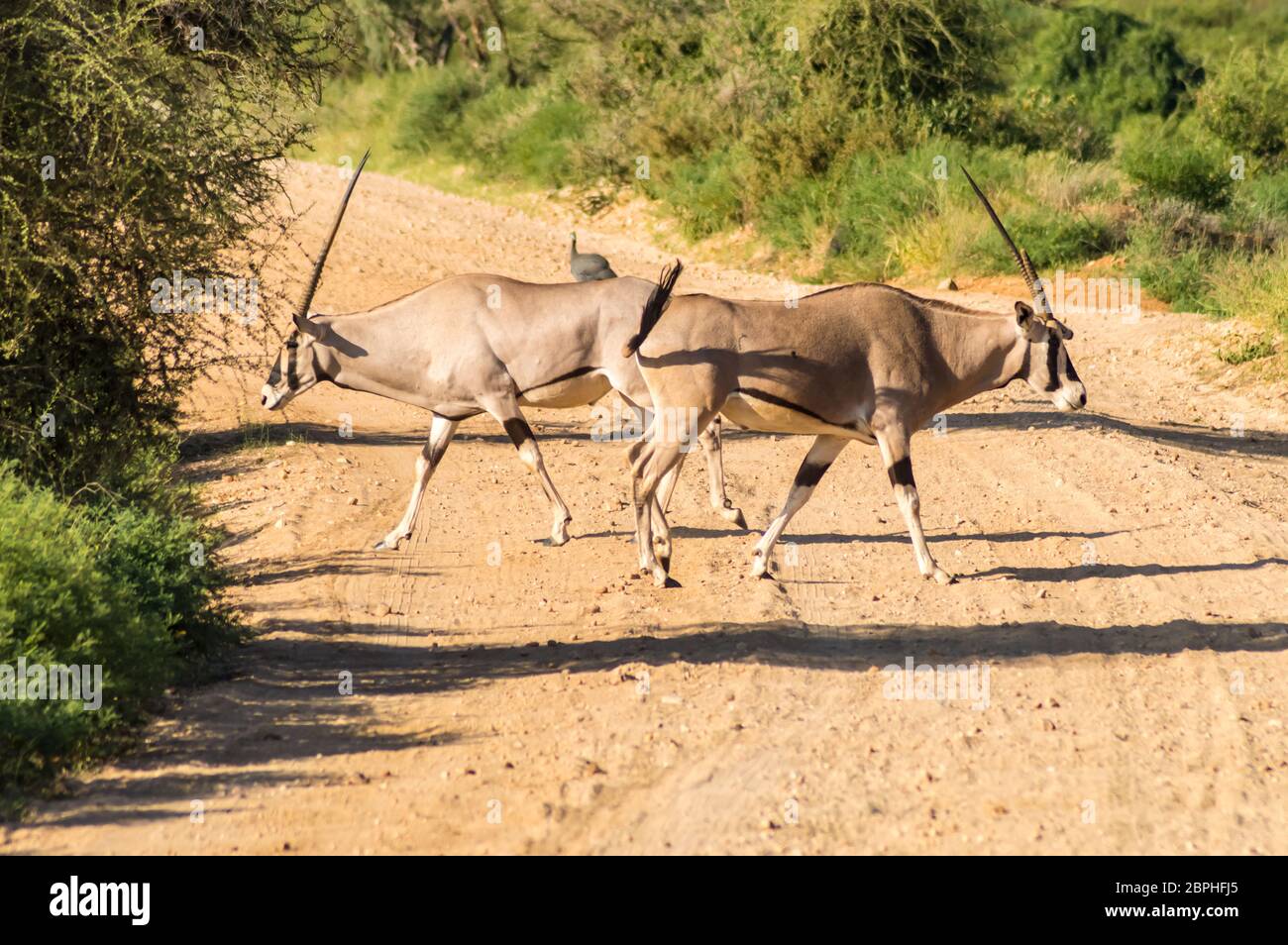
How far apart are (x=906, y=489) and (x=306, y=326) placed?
4.13 meters

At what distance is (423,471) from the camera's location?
10.5 metres

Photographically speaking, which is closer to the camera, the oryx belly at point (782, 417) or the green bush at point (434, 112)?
the oryx belly at point (782, 417)

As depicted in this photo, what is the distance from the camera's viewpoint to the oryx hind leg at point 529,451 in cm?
1044

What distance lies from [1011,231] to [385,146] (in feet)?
58.6

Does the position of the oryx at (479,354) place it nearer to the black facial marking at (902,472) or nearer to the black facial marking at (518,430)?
the black facial marking at (518,430)

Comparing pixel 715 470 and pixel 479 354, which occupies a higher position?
pixel 479 354

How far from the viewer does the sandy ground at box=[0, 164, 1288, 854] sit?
19.6 feet

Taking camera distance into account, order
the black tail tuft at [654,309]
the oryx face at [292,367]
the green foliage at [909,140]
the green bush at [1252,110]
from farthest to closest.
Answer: the green bush at [1252,110], the green foliage at [909,140], the oryx face at [292,367], the black tail tuft at [654,309]

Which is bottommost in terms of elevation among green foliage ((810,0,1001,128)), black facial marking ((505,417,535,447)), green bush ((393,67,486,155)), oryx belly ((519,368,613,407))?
black facial marking ((505,417,535,447))

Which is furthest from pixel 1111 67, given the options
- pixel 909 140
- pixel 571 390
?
pixel 571 390

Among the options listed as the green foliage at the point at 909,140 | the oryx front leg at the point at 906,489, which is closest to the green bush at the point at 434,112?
the green foliage at the point at 909,140

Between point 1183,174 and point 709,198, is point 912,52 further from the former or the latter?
point 1183,174

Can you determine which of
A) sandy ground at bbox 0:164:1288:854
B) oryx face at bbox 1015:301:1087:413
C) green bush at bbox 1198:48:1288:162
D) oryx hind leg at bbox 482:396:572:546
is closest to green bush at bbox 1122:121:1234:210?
green bush at bbox 1198:48:1288:162

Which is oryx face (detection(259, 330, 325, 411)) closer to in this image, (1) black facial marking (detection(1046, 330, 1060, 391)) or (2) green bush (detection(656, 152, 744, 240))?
(1) black facial marking (detection(1046, 330, 1060, 391))
